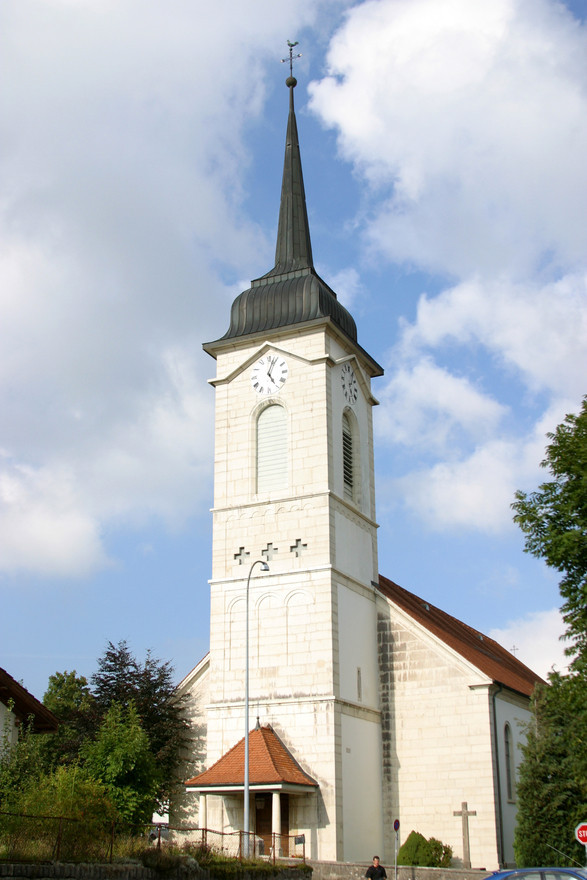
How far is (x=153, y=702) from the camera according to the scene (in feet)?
112

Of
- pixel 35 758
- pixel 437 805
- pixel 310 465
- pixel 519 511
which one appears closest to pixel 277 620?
pixel 310 465

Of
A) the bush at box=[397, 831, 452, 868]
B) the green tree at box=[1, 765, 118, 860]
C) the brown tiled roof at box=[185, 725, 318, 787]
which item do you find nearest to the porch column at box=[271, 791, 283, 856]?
the brown tiled roof at box=[185, 725, 318, 787]

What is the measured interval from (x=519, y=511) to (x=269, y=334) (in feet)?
50.5

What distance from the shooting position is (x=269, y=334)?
117ft

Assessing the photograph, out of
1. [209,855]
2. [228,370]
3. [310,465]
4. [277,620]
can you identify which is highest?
[228,370]

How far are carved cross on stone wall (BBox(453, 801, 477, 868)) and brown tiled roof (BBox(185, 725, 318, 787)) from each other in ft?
15.7

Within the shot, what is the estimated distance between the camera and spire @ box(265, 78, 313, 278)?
38.1m

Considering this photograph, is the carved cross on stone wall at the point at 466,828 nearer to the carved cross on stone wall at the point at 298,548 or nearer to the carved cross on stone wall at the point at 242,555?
the carved cross on stone wall at the point at 298,548

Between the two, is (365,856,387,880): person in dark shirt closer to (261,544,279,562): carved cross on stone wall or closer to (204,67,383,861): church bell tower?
(204,67,383,861): church bell tower

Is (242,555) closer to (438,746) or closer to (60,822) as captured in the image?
(438,746)

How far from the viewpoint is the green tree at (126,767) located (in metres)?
28.5

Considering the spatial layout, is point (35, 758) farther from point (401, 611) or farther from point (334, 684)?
point (401, 611)

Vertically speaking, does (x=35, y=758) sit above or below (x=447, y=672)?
below

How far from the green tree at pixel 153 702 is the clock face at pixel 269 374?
10.6 meters
